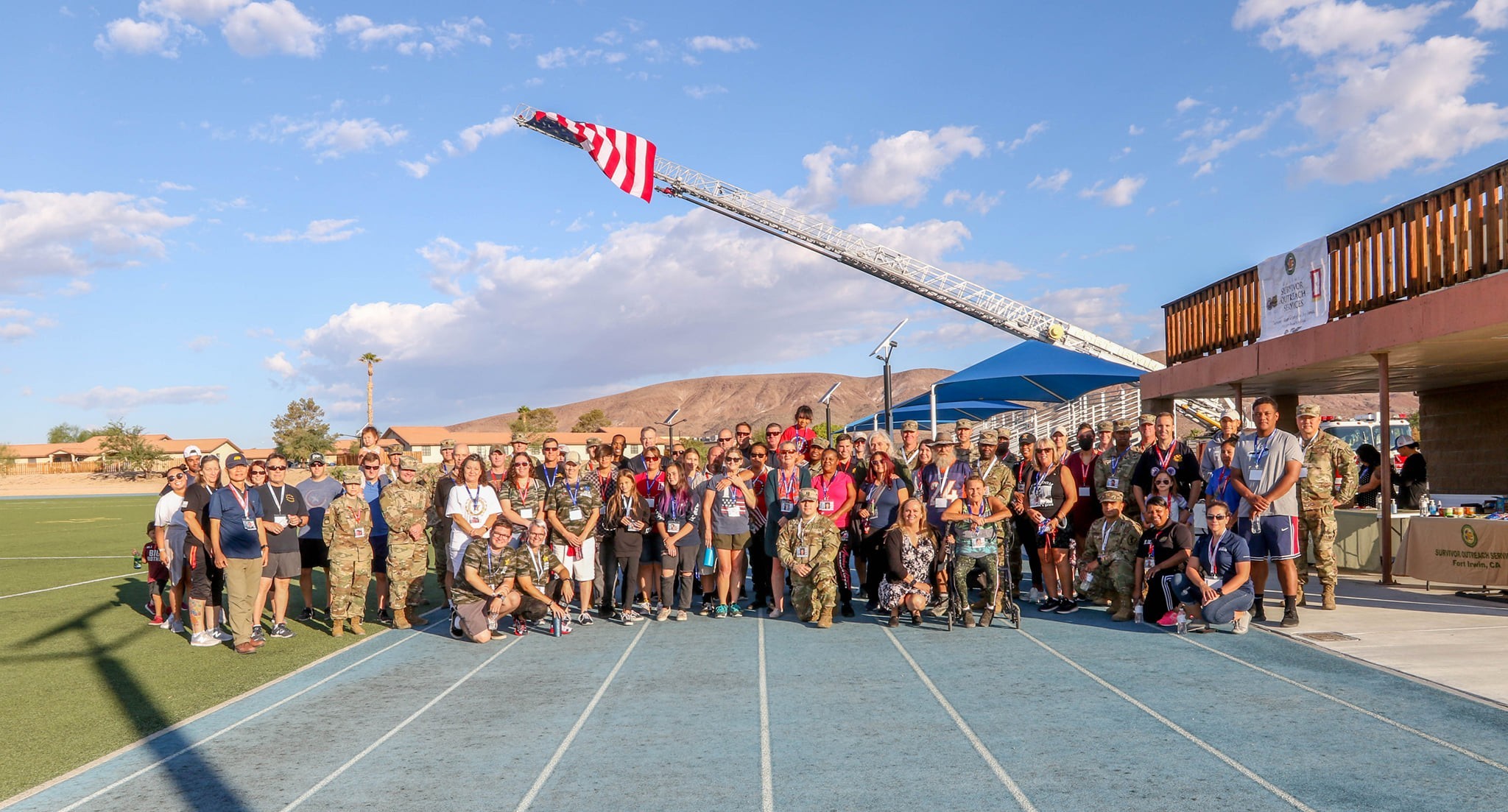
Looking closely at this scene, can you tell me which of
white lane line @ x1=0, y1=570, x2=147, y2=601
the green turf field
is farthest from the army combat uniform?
white lane line @ x1=0, y1=570, x2=147, y2=601

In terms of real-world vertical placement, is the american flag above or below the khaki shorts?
above

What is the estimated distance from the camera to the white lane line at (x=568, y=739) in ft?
14.4

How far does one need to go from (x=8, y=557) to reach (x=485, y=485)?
1403 cm

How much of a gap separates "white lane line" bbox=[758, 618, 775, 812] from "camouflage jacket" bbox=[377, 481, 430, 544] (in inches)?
151

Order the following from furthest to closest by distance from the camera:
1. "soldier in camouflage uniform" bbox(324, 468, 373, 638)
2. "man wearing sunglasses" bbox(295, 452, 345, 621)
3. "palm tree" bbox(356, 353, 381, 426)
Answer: "palm tree" bbox(356, 353, 381, 426) → "man wearing sunglasses" bbox(295, 452, 345, 621) → "soldier in camouflage uniform" bbox(324, 468, 373, 638)

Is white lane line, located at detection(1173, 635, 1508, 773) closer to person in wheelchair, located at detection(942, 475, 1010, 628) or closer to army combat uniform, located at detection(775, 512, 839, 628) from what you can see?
person in wheelchair, located at detection(942, 475, 1010, 628)

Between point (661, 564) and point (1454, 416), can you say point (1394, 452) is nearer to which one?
point (1454, 416)

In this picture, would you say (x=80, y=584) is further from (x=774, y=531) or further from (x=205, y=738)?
(x=774, y=531)

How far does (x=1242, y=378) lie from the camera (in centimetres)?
1356

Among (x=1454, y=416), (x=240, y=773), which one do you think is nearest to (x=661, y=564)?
(x=240, y=773)

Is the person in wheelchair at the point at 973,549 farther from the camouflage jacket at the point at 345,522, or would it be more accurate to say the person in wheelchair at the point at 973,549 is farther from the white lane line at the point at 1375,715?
the camouflage jacket at the point at 345,522

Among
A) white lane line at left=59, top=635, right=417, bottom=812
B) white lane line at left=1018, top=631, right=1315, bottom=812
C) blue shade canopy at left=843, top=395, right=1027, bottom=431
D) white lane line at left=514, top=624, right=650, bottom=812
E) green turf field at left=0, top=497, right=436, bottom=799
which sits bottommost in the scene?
green turf field at left=0, top=497, right=436, bottom=799

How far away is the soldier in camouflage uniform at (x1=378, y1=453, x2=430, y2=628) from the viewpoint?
8969 millimetres

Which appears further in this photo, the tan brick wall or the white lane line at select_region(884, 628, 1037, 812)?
the tan brick wall
